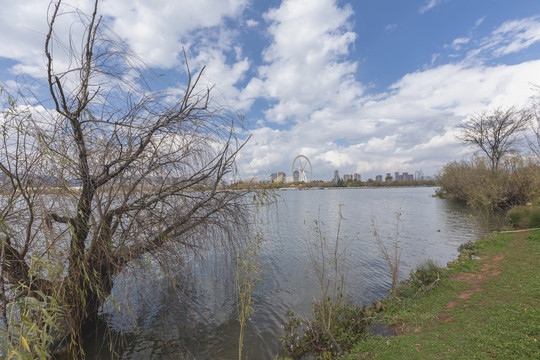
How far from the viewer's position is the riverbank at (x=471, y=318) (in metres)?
4.00

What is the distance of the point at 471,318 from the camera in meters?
5.05

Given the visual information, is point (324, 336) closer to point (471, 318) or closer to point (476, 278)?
point (471, 318)

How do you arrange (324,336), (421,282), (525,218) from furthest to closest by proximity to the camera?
(525,218)
(421,282)
(324,336)

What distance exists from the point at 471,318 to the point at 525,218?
46.5ft

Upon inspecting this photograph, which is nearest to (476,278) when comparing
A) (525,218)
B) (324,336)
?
(324,336)

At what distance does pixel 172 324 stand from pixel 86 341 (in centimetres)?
182

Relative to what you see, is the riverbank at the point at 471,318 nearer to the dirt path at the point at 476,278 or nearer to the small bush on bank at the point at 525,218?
the dirt path at the point at 476,278

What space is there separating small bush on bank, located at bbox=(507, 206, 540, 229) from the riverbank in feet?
24.4

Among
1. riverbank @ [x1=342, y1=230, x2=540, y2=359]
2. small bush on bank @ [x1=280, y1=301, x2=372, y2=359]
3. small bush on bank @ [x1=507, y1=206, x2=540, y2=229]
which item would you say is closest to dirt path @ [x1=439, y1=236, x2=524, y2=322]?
riverbank @ [x1=342, y1=230, x2=540, y2=359]

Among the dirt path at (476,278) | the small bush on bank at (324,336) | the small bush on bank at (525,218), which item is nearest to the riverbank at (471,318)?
the dirt path at (476,278)

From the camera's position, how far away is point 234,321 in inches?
267

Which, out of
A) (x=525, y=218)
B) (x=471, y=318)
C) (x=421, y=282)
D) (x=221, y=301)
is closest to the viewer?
(x=471, y=318)

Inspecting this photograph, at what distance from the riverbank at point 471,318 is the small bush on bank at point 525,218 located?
7429 mm

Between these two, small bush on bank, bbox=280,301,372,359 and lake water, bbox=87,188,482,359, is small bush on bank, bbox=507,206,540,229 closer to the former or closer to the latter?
lake water, bbox=87,188,482,359
